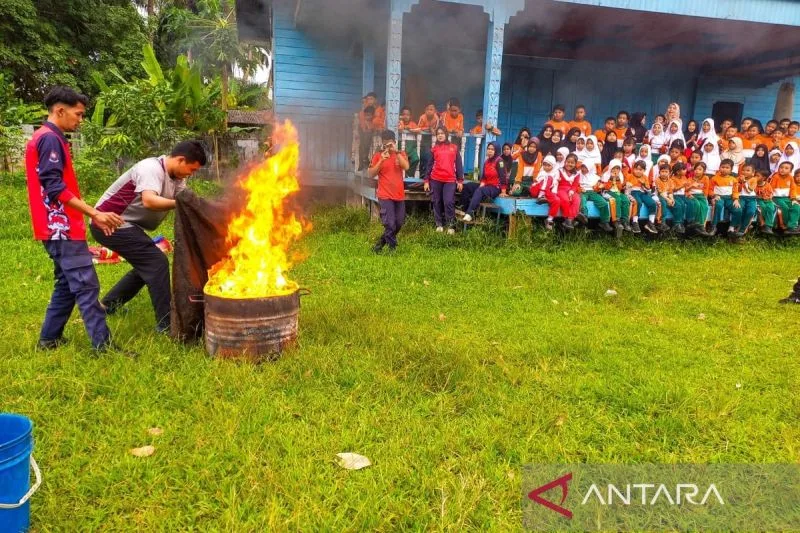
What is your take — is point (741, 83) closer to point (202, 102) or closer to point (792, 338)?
point (792, 338)

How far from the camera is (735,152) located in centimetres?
1015

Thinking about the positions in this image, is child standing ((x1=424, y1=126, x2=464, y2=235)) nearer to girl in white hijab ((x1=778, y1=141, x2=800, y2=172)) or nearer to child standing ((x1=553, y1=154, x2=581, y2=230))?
child standing ((x1=553, y1=154, x2=581, y2=230))

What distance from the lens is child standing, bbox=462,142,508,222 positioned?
9102 mm

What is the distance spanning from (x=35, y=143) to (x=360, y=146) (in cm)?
760

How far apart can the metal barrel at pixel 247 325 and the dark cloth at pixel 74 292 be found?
769 mm

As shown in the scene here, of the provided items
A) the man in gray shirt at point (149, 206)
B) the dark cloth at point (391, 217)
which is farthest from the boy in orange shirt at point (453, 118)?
the man in gray shirt at point (149, 206)

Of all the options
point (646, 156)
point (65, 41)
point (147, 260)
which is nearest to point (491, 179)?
point (646, 156)

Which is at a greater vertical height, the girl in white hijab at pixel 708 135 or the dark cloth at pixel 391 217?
the girl in white hijab at pixel 708 135

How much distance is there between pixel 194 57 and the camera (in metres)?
24.5

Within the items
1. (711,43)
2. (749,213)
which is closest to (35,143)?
(749,213)

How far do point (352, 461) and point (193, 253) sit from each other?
2273 mm

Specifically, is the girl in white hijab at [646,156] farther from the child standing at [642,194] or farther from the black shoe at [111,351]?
the black shoe at [111,351]

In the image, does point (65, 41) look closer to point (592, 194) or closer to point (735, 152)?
point (592, 194)

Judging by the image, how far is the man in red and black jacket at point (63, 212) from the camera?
12.0 feet
